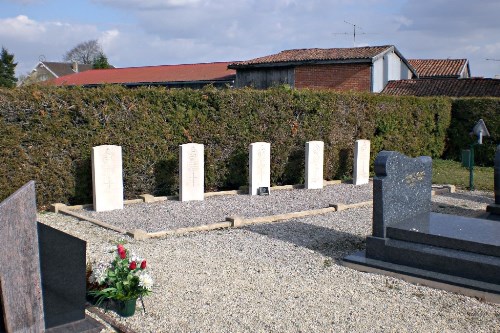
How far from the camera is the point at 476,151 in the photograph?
60.7 feet

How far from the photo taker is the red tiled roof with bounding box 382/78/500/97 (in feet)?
77.8

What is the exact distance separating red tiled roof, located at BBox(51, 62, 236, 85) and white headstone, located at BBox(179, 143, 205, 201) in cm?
2074

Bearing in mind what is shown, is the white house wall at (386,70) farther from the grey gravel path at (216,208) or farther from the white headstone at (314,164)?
the grey gravel path at (216,208)

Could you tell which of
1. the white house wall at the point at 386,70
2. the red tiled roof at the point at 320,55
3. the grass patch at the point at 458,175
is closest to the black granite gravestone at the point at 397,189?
the grass patch at the point at 458,175

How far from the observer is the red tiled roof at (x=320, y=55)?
25.9 metres

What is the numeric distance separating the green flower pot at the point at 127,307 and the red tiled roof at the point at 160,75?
2665cm

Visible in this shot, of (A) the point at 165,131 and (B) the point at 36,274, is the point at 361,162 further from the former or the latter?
(B) the point at 36,274

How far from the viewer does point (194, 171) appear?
10.6 metres

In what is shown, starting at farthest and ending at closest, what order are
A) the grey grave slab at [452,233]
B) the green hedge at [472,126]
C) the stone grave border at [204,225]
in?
the green hedge at [472,126], the stone grave border at [204,225], the grey grave slab at [452,233]

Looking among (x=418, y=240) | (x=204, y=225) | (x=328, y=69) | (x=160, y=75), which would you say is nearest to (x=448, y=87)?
(x=328, y=69)

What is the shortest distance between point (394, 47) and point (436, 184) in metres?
15.4

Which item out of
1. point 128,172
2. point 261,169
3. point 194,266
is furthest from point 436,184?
point 194,266

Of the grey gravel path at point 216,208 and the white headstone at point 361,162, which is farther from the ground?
the white headstone at point 361,162

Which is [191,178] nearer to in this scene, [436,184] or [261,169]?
[261,169]
